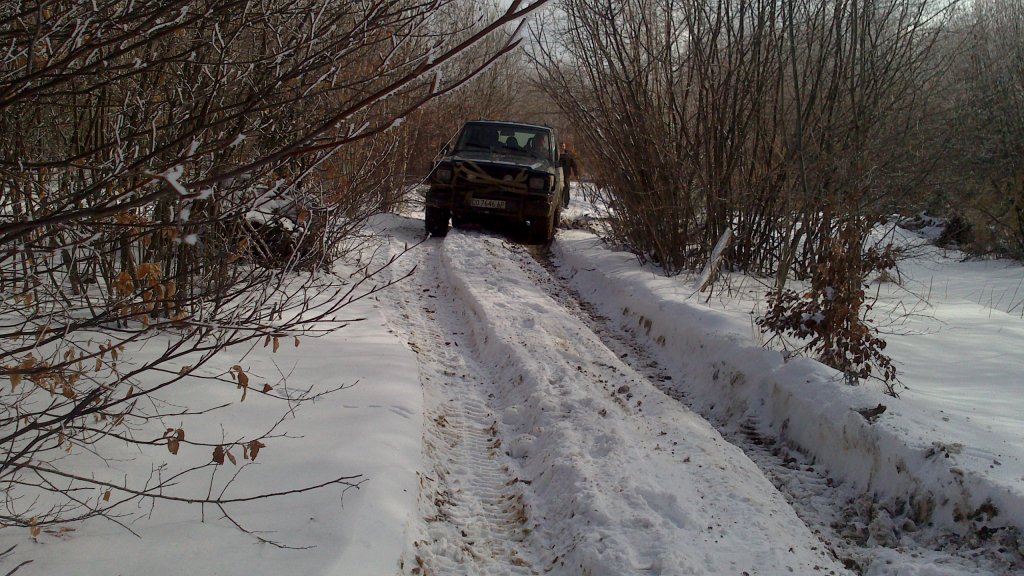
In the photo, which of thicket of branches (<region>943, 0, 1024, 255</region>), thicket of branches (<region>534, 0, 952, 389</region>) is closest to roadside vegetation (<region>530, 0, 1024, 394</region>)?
thicket of branches (<region>534, 0, 952, 389</region>)

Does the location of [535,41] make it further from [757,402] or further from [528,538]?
[528,538]

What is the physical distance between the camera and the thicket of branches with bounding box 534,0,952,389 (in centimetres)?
785

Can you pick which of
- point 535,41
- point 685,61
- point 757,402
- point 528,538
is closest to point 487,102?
point 535,41

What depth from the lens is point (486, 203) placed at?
38.3ft

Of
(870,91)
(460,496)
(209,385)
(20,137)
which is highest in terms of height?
(870,91)

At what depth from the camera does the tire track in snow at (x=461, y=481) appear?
3105 mm

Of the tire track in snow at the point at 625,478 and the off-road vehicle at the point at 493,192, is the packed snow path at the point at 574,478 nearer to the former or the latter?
the tire track in snow at the point at 625,478

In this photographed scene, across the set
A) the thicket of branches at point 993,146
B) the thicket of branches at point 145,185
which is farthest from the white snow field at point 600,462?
the thicket of branches at point 993,146

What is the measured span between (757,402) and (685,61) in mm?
5109

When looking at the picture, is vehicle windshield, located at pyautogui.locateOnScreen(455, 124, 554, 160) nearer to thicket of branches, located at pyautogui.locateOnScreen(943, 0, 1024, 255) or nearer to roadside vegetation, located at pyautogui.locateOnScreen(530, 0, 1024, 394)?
roadside vegetation, located at pyautogui.locateOnScreen(530, 0, 1024, 394)

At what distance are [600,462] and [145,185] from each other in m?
2.76

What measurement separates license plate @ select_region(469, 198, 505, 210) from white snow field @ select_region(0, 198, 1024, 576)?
5.23m

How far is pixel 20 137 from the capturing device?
361 cm

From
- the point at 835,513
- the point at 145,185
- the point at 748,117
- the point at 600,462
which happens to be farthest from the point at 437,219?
the point at 145,185
